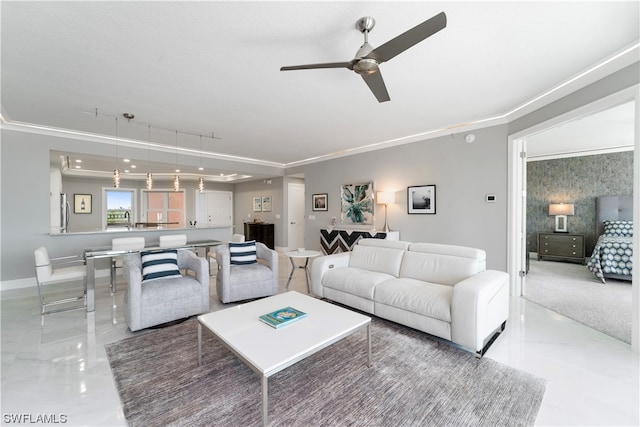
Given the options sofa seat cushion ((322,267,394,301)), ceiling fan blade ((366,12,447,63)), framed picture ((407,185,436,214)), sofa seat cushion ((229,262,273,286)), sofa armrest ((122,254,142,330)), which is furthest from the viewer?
framed picture ((407,185,436,214))

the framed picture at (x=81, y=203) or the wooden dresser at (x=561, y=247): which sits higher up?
the framed picture at (x=81, y=203)

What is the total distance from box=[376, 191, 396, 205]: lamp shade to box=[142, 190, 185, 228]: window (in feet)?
24.5

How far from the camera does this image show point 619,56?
234cm

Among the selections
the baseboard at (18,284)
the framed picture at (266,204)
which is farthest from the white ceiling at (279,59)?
the framed picture at (266,204)

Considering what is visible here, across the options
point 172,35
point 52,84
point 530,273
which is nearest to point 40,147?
point 52,84

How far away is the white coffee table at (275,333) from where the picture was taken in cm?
156

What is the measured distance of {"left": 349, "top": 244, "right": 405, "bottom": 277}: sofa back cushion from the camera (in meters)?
3.35

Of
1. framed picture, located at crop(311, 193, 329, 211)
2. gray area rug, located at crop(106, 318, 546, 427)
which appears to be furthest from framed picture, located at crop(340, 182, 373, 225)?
gray area rug, located at crop(106, 318, 546, 427)

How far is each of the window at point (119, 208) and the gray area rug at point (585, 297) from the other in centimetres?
1073

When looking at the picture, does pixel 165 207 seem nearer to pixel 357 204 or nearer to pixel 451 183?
pixel 357 204

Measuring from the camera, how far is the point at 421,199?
4855 mm

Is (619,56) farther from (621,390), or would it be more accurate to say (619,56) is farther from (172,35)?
(172,35)

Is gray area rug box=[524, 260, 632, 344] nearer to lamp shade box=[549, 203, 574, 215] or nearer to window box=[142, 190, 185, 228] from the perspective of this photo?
lamp shade box=[549, 203, 574, 215]

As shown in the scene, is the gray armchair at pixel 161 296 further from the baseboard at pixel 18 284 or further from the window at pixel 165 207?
the window at pixel 165 207
